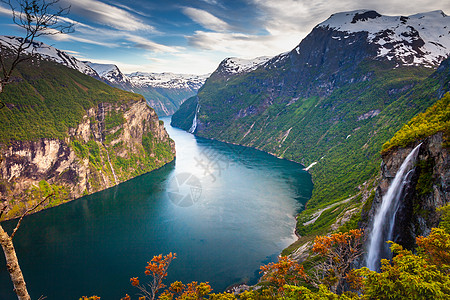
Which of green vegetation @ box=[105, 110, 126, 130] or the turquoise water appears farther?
green vegetation @ box=[105, 110, 126, 130]

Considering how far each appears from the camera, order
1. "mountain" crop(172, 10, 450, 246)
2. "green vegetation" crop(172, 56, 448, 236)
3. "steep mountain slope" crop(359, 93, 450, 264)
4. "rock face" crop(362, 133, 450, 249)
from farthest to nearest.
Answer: "green vegetation" crop(172, 56, 448, 236), "mountain" crop(172, 10, 450, 246), "steep mountain slope" crop(359, 93, 450, 264), "rock face" crop(362, 133, 450, 249)

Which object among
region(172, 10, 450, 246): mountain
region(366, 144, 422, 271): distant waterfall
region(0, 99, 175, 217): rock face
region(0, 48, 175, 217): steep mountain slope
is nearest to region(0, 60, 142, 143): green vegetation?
region(0, 48, 175, 217): steep mountain slope

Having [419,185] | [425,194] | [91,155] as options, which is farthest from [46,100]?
[425,194]

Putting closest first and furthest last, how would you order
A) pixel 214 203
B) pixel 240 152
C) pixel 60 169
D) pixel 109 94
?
pixel 214 203
pixel 60 169
pixel 109 94
pixel 240 152

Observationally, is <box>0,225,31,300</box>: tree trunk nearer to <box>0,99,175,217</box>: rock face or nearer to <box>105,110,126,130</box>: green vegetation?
<box>0,99,175,217</box>: rock face

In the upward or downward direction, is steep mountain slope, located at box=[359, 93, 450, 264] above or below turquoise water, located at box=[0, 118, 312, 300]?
above

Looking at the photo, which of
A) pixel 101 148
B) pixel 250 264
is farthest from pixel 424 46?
pixel 101 148

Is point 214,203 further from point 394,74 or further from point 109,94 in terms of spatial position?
point 394,74
